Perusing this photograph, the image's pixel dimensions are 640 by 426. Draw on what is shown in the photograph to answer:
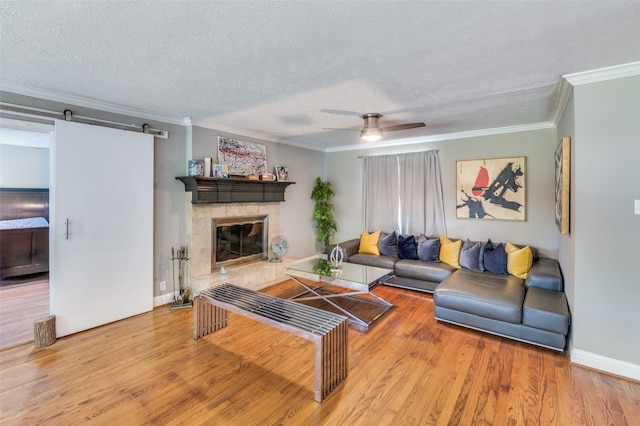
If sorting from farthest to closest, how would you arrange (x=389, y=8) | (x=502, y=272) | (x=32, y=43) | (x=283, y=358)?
(x=502, y=272) → (x=283, y=358) → (x=32, y=43) → (x=389, y=8)

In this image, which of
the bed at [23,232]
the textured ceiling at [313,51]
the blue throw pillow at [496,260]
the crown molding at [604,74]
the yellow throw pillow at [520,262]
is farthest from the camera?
the bed at [23,232]

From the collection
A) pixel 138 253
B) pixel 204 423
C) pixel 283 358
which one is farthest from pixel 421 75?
pixel 138 253

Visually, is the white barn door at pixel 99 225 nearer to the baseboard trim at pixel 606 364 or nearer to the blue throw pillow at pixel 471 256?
the blue throw pillow at pixel 471 256

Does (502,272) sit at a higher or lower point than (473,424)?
higher

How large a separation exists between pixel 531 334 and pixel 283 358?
2354 millimetres

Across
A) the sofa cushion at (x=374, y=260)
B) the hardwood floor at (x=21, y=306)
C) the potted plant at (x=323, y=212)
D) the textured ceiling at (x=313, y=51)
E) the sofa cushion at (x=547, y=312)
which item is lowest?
the hardwood floor at (x=21, y=306)

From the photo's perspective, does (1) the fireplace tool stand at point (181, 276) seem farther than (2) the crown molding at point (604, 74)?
Yes

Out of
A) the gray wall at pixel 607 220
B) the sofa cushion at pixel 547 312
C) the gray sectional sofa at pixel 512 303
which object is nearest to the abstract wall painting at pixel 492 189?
the gray sectional sofa at pixel 512 303

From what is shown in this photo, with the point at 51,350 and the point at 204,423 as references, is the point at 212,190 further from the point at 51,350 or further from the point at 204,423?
the point at 204,423

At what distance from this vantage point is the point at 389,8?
1534mm

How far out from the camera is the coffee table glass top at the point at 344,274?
10.5 feet

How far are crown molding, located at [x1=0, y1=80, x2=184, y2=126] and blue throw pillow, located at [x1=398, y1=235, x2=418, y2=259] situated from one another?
149 inches

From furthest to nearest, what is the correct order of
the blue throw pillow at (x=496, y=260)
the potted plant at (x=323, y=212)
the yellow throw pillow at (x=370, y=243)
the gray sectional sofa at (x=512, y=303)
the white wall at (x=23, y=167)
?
1. the potted plant at (x=323, y=212)
2. the white wall at (x=23, y=167)
3. the yellow throw pillow at (x=370, y=243)
4. the blue throw pillow at (x=496, y=260)
5. the gray sectional sofa at (x=512, y=303)

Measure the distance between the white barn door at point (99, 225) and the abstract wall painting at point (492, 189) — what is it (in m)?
4.54
